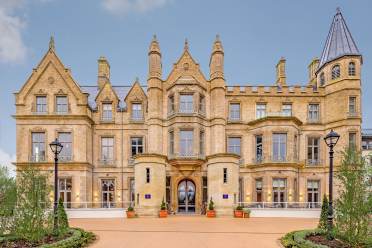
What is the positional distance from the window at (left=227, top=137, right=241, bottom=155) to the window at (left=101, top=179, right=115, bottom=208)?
43.2 ft

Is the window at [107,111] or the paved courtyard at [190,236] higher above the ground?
the window at [107,111]

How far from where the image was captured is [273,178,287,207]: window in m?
26.6

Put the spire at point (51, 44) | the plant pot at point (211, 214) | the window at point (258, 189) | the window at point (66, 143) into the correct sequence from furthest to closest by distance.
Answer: the spire at point (51, 44) → the window at point (258, 189) → the window at point (66, 143) → the plant pot at point (211, 214)

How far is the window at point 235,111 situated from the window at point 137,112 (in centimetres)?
1007

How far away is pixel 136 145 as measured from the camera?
28984mm

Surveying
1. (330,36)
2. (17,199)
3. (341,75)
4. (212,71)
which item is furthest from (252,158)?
(17,199)

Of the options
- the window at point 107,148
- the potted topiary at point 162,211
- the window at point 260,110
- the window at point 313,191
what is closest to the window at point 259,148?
the window at point 260,110

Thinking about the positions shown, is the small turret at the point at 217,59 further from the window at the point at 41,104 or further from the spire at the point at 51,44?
the window at the point at 41,104

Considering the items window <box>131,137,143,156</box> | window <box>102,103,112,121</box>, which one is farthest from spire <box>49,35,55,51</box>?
window <box>131,137,143,156</box>

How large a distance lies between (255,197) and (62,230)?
775 inches

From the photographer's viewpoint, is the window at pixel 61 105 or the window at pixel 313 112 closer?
the window at pixel 61 105

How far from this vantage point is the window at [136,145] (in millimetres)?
28953

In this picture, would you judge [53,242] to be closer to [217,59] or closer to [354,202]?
[354,202]

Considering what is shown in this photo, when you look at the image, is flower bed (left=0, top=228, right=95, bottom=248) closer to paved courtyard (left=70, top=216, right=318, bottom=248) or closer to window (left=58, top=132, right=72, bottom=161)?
paved courtyard (left=70, top=216, right=318, bottom=248)
